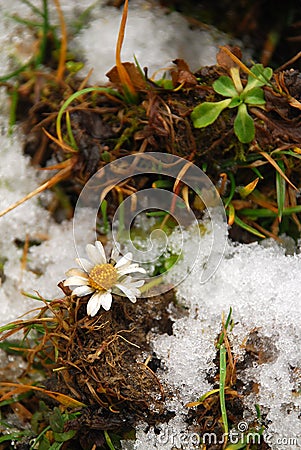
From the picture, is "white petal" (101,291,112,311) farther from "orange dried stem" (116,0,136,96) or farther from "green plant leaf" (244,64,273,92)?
"green plant leaf" (244,64,273,92)

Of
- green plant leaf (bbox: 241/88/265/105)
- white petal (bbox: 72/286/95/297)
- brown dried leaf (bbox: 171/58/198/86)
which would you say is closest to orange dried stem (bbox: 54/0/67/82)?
brown dried leaf (bbox: 171/58/198/86)

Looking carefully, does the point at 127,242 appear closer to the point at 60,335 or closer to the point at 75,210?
the point at 75,210

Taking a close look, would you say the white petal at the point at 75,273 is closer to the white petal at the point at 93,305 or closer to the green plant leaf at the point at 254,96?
the white petal at the point at 93,305

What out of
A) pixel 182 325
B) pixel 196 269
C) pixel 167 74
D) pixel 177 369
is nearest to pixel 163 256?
pixel 196 269

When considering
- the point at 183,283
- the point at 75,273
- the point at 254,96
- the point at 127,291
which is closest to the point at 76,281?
the point at 75,273

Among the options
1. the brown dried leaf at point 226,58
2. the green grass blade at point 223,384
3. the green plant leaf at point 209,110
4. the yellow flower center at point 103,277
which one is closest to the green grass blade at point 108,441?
the green grass blade at point 223,384
